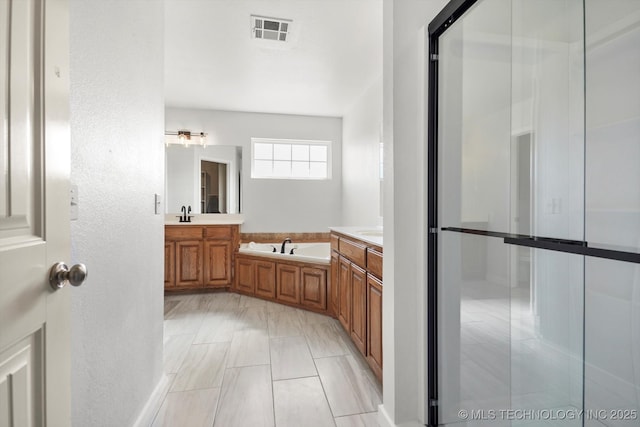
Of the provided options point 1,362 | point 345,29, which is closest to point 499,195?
point 1,362

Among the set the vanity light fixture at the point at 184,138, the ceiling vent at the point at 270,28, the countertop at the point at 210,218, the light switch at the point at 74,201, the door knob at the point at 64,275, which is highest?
the ceiling vent at the point at 270,28

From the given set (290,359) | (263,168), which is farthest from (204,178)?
(290,359)

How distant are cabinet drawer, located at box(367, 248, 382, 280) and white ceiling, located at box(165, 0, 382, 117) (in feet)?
5.74

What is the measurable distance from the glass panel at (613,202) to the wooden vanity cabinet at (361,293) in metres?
1.07

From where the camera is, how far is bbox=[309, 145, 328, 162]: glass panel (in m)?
5.06

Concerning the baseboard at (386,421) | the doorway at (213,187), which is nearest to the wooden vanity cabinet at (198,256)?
the doorway at (213,187)

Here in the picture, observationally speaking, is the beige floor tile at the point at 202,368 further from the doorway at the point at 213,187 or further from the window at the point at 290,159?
the window at the point at 290,159

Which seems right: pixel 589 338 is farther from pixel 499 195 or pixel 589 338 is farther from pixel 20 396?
pixel 20 396

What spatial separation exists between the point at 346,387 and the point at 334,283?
3.81ft

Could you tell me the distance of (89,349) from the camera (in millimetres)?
1067

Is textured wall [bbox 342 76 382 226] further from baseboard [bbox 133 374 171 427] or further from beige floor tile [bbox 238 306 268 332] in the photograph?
baseboard [bbox 133 374 171 427]

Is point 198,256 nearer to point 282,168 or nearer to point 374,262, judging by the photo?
point 282,168

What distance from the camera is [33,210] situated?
63cm

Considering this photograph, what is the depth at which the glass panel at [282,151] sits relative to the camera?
4.94 m
